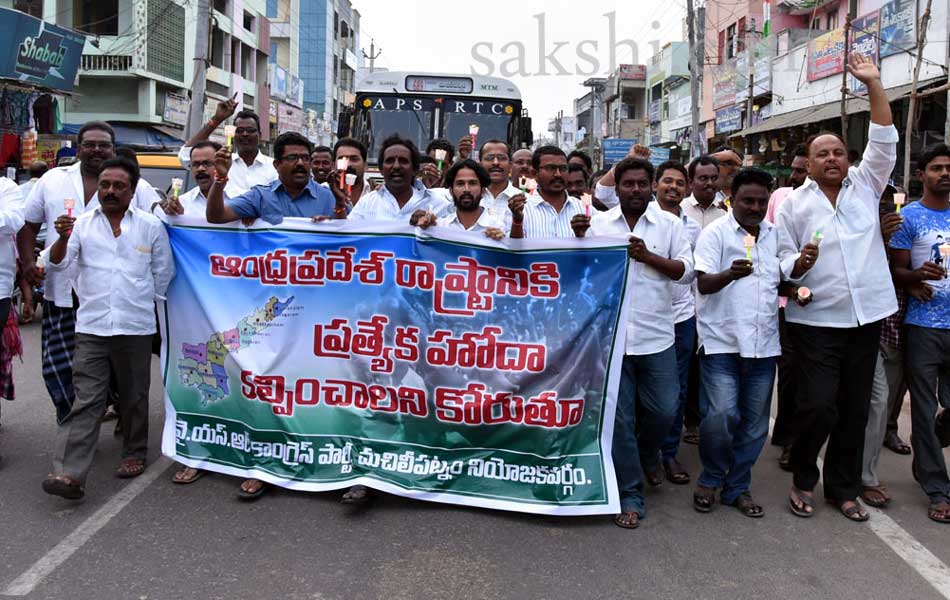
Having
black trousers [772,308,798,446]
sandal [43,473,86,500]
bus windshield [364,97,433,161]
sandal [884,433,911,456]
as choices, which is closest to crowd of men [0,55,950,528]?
sandal [43,473,86,500]

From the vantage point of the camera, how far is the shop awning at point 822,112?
16.3 m

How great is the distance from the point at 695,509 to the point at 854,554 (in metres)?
0.84

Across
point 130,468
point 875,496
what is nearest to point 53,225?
point 130,468

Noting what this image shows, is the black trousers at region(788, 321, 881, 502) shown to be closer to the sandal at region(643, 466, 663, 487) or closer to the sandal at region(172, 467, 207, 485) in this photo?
the sandal at region(643, 466, 663, 487)

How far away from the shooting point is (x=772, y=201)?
6.74 metres

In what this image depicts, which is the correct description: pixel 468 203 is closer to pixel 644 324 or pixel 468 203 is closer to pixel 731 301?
pixel 644 324

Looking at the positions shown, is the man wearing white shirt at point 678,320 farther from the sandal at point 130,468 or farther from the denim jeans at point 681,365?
the sandal at point 130,468

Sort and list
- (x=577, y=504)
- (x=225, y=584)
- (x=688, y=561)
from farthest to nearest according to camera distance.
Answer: (x=577, y=504) < (x=688, y=561) < (x=225, y=584)

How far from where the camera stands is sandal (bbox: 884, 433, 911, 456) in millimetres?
5812

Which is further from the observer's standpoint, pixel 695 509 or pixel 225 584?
pixel 695 509

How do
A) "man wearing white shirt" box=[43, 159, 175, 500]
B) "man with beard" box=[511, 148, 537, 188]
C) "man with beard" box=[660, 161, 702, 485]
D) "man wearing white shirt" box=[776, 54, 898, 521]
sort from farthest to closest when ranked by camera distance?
1. "man with beard" box=[511, 148, 537, 188]
2. "man with beard" box=[660, 161, 702, 485]
3. "man wearing white shirt" box=[43, 159, 175, 500]
4. "man wearing white shirt" box=[776, 54, 898, 521]

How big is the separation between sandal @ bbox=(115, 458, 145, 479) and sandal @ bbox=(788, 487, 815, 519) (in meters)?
3.70

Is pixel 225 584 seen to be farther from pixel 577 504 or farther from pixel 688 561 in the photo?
pixel 688 561

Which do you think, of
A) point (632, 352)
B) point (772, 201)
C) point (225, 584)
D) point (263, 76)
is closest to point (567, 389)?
point (632, 352)
